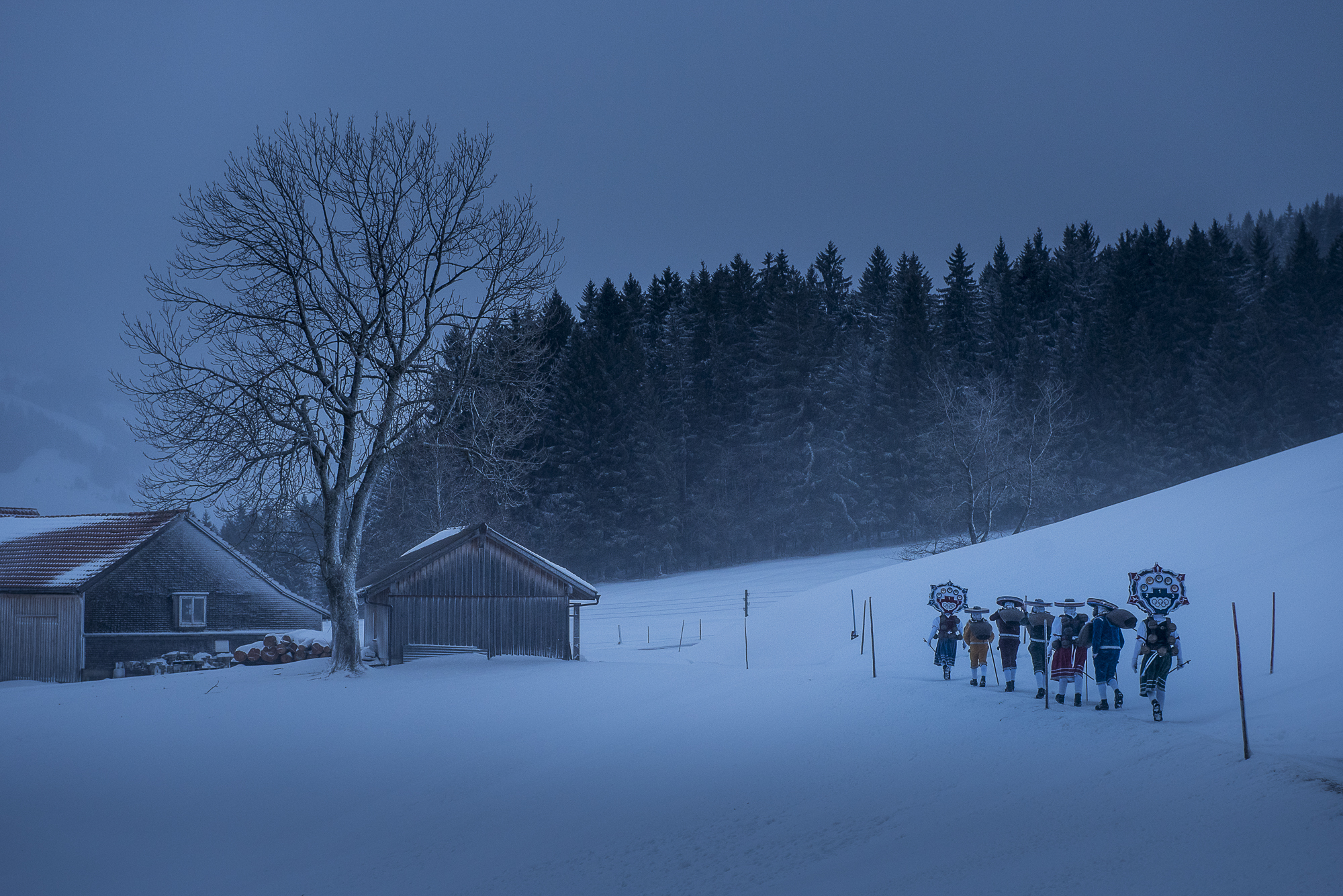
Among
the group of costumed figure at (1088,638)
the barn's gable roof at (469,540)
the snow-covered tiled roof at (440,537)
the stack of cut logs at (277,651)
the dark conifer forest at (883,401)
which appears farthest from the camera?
the dark conifer forest at (883,401)

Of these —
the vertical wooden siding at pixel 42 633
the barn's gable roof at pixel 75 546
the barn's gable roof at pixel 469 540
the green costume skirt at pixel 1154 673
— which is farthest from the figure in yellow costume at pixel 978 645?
the vertical wooden siding at pixel 42 633

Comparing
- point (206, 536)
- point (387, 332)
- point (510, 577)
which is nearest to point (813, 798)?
point (510, 577)

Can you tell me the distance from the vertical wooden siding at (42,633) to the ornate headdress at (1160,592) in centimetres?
3100

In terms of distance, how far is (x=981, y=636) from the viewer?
53.5 feet

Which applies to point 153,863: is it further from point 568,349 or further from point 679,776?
point 568,349

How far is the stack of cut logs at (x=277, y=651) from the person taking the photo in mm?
31016

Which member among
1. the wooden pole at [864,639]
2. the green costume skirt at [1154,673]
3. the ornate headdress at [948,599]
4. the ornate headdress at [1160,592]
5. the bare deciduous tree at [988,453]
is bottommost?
the wooden pole at [864,639]

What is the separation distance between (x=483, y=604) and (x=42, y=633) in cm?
1580

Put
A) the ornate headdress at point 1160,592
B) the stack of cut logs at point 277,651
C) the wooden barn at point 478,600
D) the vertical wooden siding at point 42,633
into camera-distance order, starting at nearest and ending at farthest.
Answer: the ornate headdress at point 1160,592
the wooden barn at point 478,600
the vertical wooden siding at point 42,633
the stack of cut logs at point 277,651

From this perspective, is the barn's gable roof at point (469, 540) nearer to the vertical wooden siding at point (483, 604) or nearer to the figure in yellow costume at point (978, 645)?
the vertical wooden siding at point (483, 604)

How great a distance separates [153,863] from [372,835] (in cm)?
272

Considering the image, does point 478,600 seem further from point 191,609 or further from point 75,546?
point 75,546

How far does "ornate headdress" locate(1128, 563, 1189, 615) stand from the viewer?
12.7 meters

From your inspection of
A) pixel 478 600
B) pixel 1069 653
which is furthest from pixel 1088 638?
pixel 478 600
